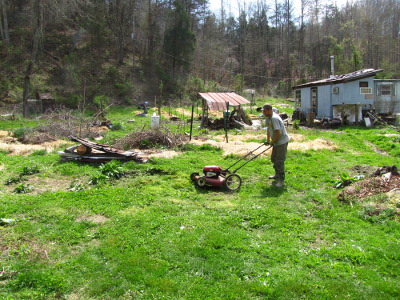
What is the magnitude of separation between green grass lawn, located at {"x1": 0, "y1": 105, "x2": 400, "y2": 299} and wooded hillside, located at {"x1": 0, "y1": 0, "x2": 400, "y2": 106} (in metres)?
18.3

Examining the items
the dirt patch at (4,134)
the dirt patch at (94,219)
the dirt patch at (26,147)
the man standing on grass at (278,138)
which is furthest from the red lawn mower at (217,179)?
the dirt patch at (4,134)

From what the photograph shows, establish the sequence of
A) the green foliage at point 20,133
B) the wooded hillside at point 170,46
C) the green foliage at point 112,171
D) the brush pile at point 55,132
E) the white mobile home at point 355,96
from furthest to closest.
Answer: the wooded hillside at point 170,46
the white mobile home at point 355,96
the green foliage at point 20,133
the brush pile at point 55,132
the green foliage at point 112,171

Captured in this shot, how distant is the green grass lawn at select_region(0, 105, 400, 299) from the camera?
130 inches

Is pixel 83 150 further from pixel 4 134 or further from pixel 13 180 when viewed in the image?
pixel 4 134

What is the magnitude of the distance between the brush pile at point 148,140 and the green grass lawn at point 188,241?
3327 millimetres

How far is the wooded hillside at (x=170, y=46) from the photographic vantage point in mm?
29516

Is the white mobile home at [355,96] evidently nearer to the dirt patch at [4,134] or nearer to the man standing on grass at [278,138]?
the man standing on grass at [278,138]

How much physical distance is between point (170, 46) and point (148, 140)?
86.8 ft

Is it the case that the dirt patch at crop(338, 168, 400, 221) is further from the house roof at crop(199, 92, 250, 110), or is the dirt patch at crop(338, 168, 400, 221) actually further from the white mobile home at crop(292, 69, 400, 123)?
the white mobile home at crop(292, 69, 400, 123)

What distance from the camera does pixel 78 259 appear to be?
3.82 metres

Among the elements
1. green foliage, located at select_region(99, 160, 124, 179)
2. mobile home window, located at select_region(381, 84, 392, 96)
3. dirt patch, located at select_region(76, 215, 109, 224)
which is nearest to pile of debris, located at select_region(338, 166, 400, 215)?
dirt patch, located at select_region(76, 215, 109, 224)

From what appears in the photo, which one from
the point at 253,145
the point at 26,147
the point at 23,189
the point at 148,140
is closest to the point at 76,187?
the point at 23,189

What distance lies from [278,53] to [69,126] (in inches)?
1663

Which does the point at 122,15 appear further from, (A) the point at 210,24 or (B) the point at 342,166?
(B) the point at 342,166
